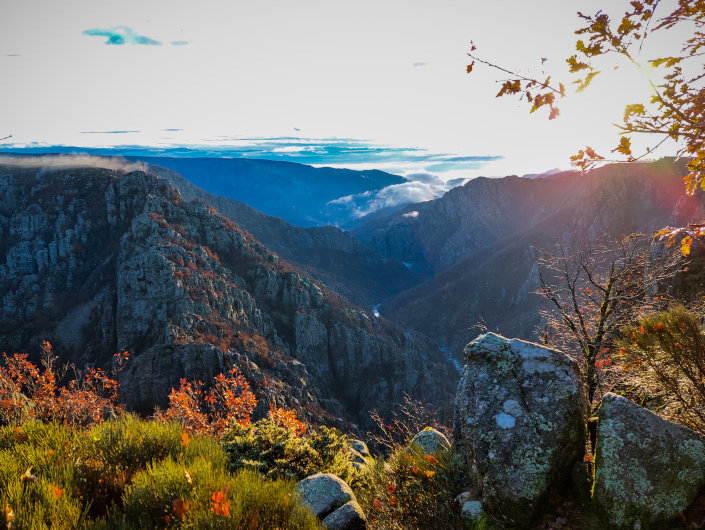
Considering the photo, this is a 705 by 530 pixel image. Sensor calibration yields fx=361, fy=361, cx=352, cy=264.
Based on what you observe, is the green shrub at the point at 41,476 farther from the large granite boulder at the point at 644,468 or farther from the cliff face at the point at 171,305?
the cliff face at the point at 171,305

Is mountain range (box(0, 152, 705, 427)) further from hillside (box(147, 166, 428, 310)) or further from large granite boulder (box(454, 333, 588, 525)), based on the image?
hillside (box(147, 166, 428, 310))

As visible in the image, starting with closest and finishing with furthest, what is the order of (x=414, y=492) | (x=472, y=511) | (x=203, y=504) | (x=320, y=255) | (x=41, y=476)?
(x=203, y=504), (x=41, y=476), (x=472, y=511), (x=414, y=492), (x=320, y=255)

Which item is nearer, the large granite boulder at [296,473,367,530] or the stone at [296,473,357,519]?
the large granite boulder at [296,473,367,530]

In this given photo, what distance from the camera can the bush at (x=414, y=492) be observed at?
569 centimetres

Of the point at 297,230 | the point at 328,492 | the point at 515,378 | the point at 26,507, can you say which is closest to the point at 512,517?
the point at 515,378

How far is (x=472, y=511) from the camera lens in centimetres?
552

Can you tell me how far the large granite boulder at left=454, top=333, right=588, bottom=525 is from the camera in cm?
500

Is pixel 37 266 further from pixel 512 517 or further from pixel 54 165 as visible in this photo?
pixel 512 517

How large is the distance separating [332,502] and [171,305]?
208 ft

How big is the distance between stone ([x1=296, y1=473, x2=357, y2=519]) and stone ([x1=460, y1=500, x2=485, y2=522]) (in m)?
1.90

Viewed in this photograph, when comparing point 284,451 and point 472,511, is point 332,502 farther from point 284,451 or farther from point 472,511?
point 472,511

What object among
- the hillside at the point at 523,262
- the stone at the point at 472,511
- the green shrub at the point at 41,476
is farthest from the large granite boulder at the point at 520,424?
the hillside at the point at 523,262

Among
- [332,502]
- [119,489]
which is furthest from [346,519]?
[119,489]

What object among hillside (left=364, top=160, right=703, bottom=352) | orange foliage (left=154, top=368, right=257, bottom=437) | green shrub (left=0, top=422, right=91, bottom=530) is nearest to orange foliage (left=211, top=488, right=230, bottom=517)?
green shrub (left=0, top=422, right=91, bottom=530)
